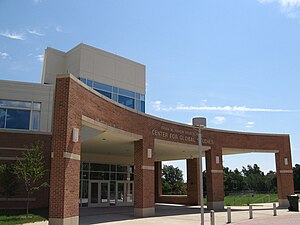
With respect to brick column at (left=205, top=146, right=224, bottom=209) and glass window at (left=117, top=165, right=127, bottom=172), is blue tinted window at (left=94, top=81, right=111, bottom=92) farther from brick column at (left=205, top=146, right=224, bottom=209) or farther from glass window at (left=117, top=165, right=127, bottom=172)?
brick column at (left=205, top=146, right=224, bottom=209)

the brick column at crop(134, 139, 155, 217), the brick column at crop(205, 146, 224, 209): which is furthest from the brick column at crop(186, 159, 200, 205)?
the brick column at crop(134, 139, 155, 217)

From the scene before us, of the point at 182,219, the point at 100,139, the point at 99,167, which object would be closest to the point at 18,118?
the point at 99,167

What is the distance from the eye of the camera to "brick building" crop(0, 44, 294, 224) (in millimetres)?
14805

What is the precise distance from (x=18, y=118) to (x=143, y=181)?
11901 mm

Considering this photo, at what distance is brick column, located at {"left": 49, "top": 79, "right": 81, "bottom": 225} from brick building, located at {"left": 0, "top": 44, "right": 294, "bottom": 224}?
0.04m

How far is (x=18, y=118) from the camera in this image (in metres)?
27.9

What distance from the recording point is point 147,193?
73.9 ft

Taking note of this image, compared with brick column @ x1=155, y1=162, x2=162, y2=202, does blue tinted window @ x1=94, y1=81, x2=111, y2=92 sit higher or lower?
higher

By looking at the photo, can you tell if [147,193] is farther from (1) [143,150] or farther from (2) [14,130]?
(2) [14,130]

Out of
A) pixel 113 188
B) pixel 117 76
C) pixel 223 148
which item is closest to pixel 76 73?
pixel 117 76

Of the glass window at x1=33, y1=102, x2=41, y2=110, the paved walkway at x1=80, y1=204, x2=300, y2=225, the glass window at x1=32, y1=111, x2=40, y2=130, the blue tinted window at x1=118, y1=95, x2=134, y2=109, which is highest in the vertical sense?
the blue tinted window at x1=118, y1=95, x2=134, y2=109

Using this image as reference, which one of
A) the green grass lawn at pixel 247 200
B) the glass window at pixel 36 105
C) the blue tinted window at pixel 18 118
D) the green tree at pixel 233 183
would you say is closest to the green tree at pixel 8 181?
the blue tinted window at pixel 18 118

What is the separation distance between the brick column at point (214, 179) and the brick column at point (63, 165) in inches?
634

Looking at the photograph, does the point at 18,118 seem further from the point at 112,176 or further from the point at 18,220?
the point at 18,220
